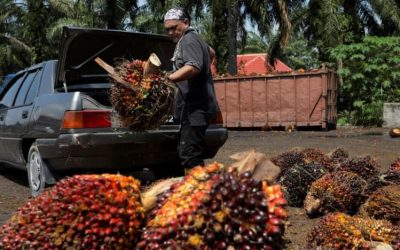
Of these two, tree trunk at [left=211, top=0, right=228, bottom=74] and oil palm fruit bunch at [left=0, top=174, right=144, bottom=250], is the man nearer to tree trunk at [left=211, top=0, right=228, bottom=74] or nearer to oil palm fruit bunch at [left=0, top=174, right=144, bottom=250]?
oil palm fruit bunch at [left=0, top=174, right=144, bottom=250]

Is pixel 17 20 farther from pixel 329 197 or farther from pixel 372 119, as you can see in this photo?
pixel 329 197

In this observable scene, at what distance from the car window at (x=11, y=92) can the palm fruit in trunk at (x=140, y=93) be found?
3942mm

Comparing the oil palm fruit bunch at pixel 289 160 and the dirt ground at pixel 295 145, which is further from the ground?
the oil palm fruit bunch at pixel 289 160

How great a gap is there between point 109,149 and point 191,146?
1.69m

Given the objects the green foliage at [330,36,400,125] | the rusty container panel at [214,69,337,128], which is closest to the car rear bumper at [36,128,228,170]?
the rusty container panel at [214,69,337,128]

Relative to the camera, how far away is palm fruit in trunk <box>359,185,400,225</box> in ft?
15.3

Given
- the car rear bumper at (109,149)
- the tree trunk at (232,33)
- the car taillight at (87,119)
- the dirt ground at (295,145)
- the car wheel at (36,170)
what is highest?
the tree trunk at (232,33)

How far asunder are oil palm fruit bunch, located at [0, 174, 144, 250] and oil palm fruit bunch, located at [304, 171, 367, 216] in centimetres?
257

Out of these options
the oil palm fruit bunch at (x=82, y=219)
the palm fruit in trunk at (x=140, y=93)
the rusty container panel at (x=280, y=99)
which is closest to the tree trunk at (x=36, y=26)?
the rusty container panel at (x=280, y=99)

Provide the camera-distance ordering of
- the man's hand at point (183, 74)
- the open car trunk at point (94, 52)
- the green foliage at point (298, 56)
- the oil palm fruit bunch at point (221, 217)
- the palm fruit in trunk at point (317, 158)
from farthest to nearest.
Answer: the green foliage at point (298, 56)
the open car trunk at point (94, 52)
the palm fruit in trunk at point (317, 158)
the man's hand at point (183, 74)
the oil palm fruit bunch at point (221, 217)

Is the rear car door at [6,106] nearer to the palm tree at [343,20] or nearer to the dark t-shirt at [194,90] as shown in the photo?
the dark t-shirt at [194,90]

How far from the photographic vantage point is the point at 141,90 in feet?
16.0

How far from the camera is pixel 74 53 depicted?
23.5ft

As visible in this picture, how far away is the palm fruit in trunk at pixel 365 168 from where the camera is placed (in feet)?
18.0
